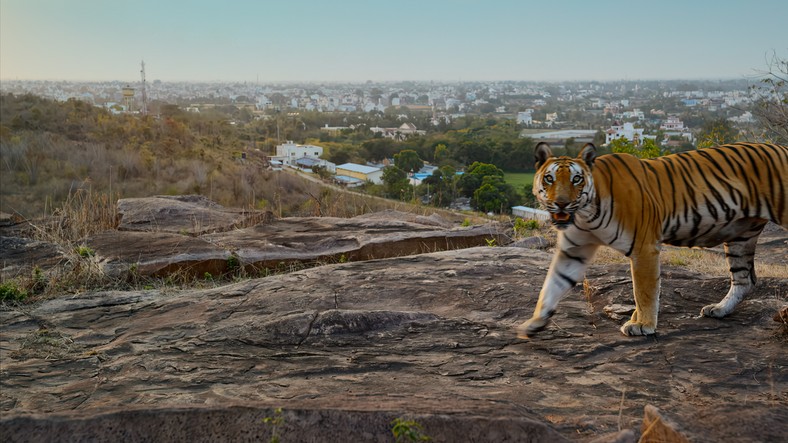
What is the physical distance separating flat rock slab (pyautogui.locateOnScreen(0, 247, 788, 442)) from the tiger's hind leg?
0.35 ft

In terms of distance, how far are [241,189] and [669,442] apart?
908 inches

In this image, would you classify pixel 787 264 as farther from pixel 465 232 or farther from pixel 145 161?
pixel 145 161

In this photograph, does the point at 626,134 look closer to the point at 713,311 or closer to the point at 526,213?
the point at 526,213

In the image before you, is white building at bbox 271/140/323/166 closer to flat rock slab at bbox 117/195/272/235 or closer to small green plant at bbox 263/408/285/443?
flat rock slab at bbox 117/195/272/235

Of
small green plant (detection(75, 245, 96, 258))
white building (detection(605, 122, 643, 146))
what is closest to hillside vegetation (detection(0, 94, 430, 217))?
small green plant (detection(75, 245, 96, 258))

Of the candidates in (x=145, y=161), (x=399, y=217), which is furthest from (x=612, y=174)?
(x=145, y=161)

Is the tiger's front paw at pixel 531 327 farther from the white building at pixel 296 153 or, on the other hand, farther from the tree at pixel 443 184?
the white building at pixel 296 153

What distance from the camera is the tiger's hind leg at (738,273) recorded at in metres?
5.21

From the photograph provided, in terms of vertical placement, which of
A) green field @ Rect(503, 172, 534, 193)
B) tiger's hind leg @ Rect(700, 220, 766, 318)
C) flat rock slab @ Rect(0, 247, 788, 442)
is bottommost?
green field @ Rect(503, 172, 534, 193)

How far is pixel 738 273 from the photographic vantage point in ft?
17.4

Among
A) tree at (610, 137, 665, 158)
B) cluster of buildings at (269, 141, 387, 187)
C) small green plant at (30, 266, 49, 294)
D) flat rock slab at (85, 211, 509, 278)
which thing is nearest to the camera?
small green plant at (30, 266, 49, 294)

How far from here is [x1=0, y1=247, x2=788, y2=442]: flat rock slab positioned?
3279 mm

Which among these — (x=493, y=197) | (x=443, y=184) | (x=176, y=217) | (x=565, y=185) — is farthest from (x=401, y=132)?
(x=565, y=185)

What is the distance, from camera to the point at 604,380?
13.6 feet
